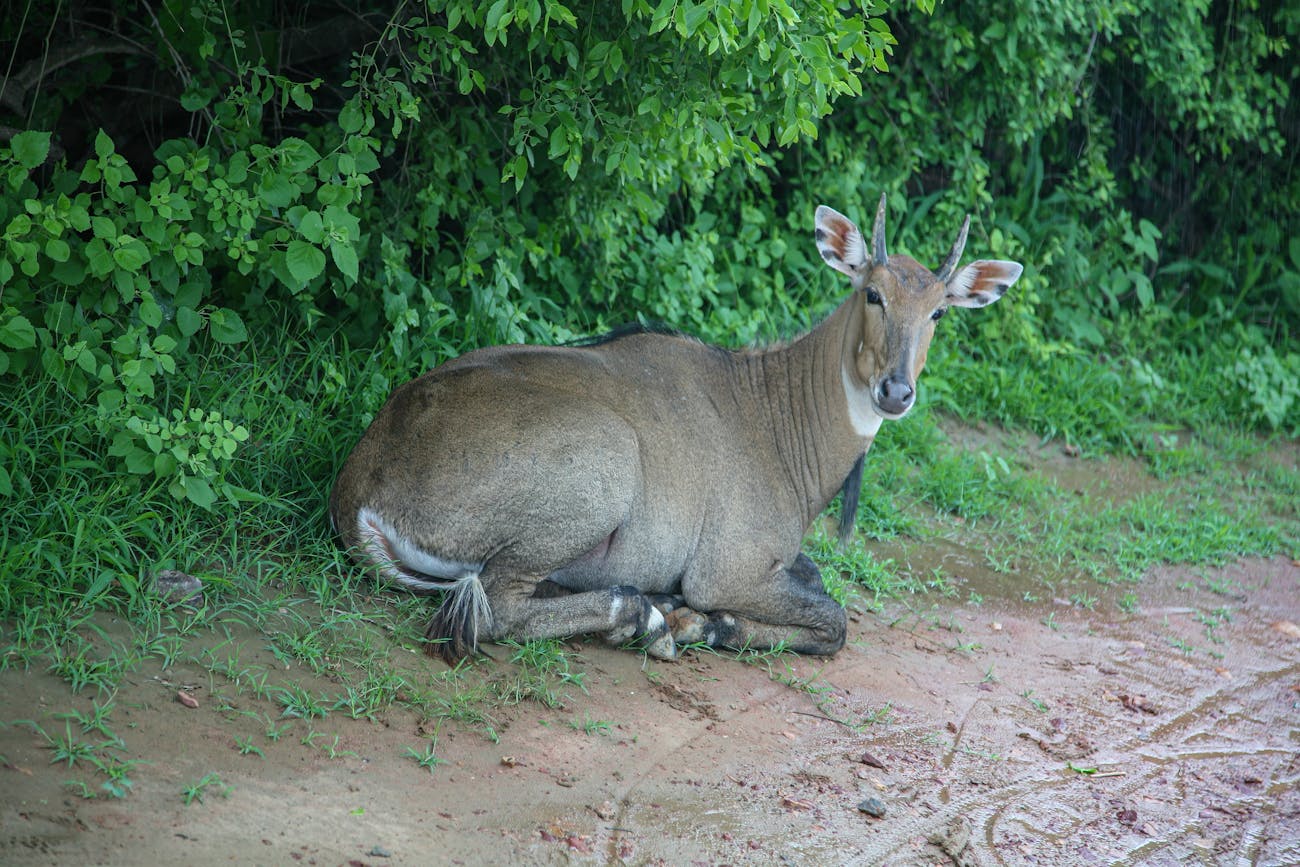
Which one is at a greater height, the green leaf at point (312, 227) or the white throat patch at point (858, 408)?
the green leaf at point (312, 227)

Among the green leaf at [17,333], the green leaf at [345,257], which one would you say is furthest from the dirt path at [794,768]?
the green leaf at [345,257]

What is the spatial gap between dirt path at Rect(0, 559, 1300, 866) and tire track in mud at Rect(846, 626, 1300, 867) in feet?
0.03

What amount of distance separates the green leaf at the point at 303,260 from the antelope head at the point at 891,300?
222 centimetres

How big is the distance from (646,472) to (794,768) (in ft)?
4.50

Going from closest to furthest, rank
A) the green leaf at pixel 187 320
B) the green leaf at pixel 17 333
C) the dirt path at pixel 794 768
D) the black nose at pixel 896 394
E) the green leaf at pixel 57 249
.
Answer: the dirt path at pixel 794 768 → the green leaf at pixel 17 333 → the green leaf at pixel 57 249 → the green leaf at pixel 187 320 → the black nose at pixel 896 394

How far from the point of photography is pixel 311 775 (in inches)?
155

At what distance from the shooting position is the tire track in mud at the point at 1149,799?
437cm

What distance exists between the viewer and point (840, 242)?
6.01 metres

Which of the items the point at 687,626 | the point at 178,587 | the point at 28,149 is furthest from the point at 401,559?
the point at 28,149

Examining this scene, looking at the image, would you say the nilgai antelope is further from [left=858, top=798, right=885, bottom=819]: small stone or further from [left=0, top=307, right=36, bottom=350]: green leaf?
[left=0, top=307, right=36, bottom=350]: green leaf

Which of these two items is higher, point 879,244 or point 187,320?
point 879,244

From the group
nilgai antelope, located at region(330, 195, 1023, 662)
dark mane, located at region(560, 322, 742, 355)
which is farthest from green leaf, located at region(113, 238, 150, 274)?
dark mane, located at region(560, 322, 742, 355)

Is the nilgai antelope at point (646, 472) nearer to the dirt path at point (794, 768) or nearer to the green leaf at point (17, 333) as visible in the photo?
the dirt path at point (794, 768)

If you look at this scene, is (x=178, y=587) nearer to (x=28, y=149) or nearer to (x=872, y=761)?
(x=28, y=149)
